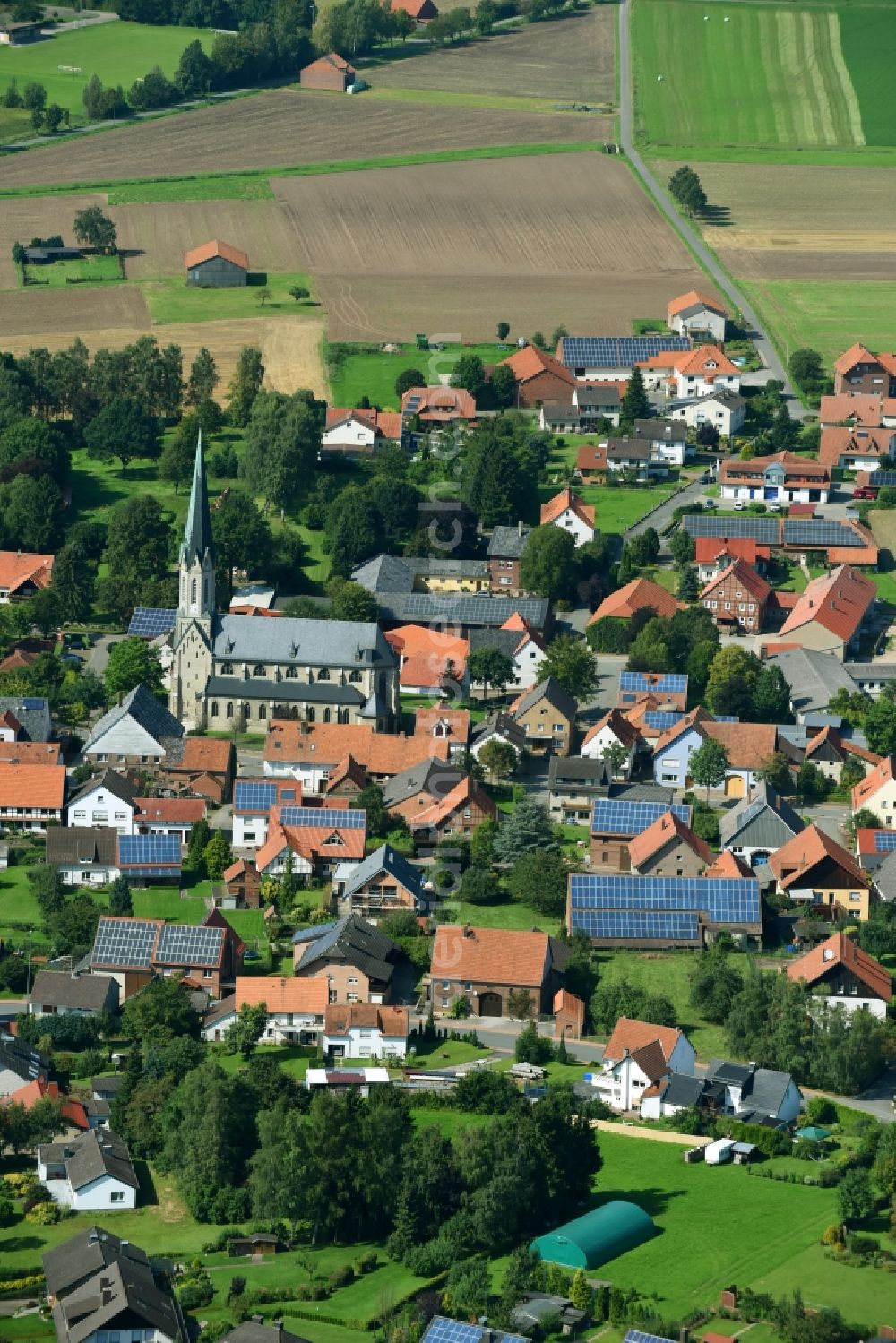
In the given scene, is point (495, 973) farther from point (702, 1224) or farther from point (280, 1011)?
point (702, 1224)

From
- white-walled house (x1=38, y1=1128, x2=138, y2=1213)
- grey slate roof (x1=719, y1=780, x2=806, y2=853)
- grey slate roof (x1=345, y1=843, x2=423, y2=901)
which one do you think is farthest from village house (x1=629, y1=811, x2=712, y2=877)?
white-walled house (x1=38, y1=1128, x2=138, y2=1213)

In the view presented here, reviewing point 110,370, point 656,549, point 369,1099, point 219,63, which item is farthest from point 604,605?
point 219,63

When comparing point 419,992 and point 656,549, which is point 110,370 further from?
point 419,992

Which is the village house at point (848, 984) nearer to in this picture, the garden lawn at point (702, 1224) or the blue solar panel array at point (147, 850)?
the garden lawn at point (702, 1224)

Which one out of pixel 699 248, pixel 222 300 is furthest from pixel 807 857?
pixel 699 248

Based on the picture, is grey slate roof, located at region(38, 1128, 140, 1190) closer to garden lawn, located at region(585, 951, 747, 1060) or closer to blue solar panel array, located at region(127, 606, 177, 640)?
garden lawn, located at region(585, 951, 747, 1060)

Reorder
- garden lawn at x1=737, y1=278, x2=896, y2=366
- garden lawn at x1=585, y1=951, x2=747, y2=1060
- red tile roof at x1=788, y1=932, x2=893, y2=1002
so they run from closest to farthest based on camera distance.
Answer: garden lawn at x1=585, y1=951, x2=747, y2=1060, red tile roof at x1=788, y1=932, x2=893, y2=1002, garden lawn at x1=737, y1=278, x2=896, y2=366
